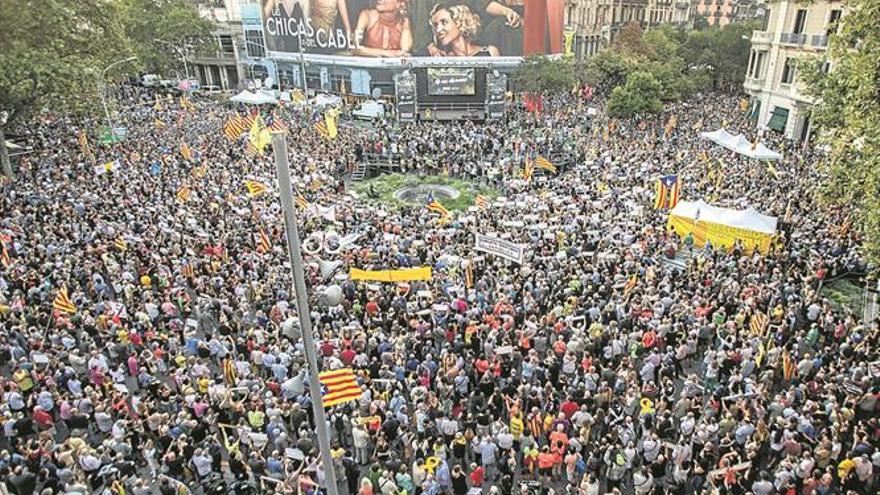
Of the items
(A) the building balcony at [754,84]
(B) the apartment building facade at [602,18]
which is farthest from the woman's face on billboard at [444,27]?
(A) the building balcony at [754,84]

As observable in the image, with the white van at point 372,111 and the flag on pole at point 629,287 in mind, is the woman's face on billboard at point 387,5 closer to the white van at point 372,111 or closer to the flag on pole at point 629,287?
the white van at point 372,111

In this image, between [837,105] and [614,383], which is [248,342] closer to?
[614,383]

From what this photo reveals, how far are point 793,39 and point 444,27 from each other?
2605 cm

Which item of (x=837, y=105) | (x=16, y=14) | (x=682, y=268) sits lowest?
(x=682, y=268)

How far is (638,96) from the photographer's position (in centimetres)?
3812

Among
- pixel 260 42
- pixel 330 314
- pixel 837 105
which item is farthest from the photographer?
pixel 260 42

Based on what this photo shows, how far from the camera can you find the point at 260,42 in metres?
63.6

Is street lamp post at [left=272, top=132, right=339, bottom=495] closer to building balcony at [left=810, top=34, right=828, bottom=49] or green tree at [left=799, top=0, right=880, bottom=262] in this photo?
green tree at [left=799, top=0, right=880, bottom=262]

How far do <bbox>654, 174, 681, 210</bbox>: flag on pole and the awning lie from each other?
2493 centimetres

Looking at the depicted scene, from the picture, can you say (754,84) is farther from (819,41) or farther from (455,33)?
(455,33)

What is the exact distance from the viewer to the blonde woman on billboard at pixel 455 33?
51.8 m

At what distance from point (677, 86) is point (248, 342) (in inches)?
1602

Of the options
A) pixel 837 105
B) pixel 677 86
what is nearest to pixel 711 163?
pixel 837 105

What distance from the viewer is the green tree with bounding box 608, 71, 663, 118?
38062mm
